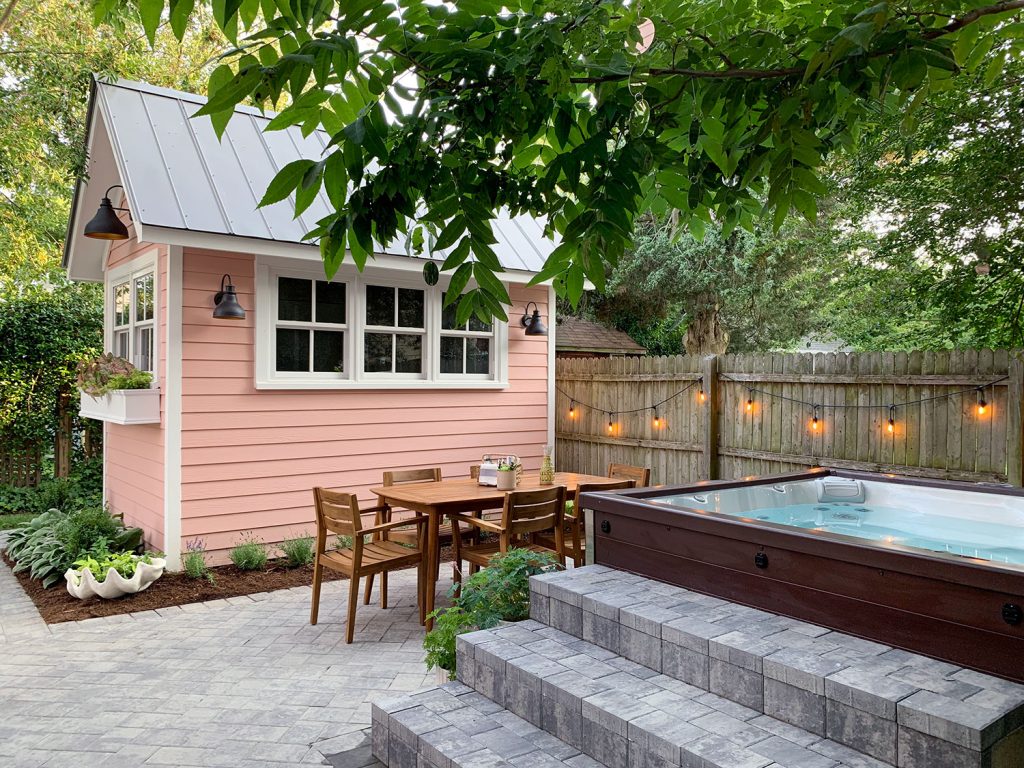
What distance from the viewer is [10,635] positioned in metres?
5.09

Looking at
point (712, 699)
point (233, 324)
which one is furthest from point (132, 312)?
point (712, 699)

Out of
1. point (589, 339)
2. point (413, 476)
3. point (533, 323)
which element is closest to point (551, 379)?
point (533, 323)

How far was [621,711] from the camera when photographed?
2787 mm

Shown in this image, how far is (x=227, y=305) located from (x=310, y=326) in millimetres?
894

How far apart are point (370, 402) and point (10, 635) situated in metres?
3.45

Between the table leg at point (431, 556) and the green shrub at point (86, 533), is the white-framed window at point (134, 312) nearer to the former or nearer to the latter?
the green shrub at point (86, 533)

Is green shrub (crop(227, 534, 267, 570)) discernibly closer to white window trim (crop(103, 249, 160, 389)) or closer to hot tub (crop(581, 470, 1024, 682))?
white window trim (crop(103, 249, 160, 389))

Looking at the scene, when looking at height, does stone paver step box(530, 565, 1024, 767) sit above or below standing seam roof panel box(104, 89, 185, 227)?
below

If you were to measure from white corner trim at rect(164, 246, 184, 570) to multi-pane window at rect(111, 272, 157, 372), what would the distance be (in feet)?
1.53

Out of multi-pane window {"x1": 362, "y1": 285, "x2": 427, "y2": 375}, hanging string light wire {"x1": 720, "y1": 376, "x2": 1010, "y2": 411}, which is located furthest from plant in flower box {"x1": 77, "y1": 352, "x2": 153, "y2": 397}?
hanging string light wire {"x1": 720, "y1": 376, "x2": 1010, "y2": 411}

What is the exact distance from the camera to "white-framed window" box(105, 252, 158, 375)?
691 cm

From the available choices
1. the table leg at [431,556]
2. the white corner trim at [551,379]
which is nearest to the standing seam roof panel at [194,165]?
the white corner trim at [551,379]

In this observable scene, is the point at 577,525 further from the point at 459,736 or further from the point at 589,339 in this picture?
the point at 589,339

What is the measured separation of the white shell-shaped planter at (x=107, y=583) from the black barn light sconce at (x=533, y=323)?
14.6 ft
